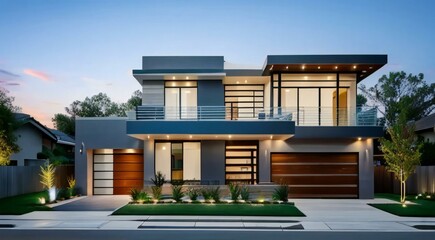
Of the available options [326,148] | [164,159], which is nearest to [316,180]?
[326,148]

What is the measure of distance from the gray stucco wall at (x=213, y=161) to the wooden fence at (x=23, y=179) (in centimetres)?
950

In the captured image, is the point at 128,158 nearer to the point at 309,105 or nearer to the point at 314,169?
the point at 314,169

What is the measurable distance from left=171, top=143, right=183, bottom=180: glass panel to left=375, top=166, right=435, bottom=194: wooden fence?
13.7 m

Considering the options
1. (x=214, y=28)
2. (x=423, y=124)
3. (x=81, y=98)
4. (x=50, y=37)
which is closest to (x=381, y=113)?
(x=423, y=124)

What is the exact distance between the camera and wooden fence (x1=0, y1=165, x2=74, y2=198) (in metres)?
24.6

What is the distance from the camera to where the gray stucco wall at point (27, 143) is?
1388 inches

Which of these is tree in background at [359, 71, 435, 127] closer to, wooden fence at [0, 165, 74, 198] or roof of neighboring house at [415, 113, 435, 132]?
roof of neighboring house at [415, 113, 435, 132]

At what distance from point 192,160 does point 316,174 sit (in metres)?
7.48

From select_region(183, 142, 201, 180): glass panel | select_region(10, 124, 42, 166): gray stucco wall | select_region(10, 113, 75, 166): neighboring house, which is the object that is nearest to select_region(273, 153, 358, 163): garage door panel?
select_region(183, 142, 201, 180): glass panel

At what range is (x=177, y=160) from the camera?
2659 cm

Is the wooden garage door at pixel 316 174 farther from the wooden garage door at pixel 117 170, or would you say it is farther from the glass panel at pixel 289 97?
the wooden garage door at pixel 117 170

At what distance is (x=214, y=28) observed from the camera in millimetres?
32938

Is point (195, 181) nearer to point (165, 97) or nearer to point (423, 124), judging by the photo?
point (165, 97)

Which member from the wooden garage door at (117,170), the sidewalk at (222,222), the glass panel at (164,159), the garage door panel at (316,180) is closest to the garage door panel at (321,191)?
the garage door panel at (316,180)
